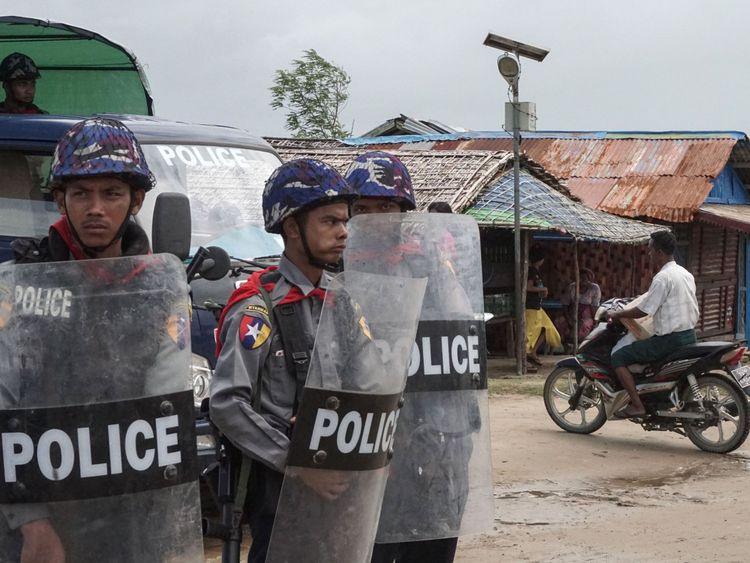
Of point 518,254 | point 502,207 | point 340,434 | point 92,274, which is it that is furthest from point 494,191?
point 92,274

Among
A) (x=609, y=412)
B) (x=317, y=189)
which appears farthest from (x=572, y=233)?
(x=317, y=189)

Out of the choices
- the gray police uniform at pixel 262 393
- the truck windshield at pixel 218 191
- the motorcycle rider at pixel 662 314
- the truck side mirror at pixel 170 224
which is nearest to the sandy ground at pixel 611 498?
the motorcycle rider at pixel 662 314

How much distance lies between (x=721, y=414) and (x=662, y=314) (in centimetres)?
89

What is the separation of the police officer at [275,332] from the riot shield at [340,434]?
13cm

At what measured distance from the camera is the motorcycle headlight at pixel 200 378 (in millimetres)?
5417

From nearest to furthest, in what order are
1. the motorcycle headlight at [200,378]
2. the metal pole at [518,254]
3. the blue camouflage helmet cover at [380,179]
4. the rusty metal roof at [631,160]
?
the blue camouflage helmet cover at [380,179] < the motorcycle headlight at [200,378] < the metal pole at [518,254] < the rusty metal roof at [631,160]

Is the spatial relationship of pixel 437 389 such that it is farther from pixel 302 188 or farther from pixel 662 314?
pixel 662 314

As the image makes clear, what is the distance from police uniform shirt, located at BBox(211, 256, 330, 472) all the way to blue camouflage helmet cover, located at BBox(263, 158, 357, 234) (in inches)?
8.8

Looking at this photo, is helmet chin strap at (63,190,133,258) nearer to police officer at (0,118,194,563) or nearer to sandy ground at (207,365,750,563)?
police officer at (0,118,194,563)

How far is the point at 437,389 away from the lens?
3590 millimetres

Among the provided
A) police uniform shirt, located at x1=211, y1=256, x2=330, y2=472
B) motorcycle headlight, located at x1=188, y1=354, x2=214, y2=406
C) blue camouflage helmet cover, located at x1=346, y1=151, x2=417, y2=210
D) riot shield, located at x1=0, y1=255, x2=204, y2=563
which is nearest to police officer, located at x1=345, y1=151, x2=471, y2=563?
blue camouflage helmet cover, located at x1=346, y1=151, x2=417, y2=210

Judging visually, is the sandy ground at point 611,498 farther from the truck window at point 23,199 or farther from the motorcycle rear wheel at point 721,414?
the truck window at point 23,199

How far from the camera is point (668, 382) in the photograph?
912cm

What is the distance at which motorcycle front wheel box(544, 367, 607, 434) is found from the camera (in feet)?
32.2
